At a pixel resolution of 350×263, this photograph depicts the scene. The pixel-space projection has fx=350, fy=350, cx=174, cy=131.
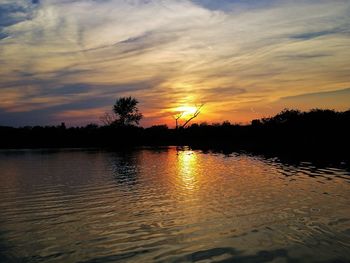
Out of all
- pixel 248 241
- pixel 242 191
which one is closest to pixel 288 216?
pixel 248 241

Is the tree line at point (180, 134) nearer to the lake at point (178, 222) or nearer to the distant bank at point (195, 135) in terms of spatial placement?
the distant bank at point (195, 135)

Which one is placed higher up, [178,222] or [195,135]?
[195,135]

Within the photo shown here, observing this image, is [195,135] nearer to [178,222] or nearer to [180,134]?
[180,134]

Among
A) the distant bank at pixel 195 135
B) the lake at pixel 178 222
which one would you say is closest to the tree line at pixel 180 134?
the distant bank at pixel 195 135

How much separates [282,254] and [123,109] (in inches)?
4278

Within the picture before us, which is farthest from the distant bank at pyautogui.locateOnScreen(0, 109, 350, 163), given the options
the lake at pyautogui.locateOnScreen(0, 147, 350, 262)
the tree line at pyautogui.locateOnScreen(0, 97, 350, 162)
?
the lake at pyautogui.locateOnScreen(0, 147, 350, 262)

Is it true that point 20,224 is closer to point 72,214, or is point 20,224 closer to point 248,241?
point 72,214

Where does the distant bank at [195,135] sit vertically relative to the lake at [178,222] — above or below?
above

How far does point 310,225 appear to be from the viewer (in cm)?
1197

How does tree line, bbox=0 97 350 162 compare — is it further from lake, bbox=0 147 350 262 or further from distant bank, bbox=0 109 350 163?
lake, bbox=0 147 350 262

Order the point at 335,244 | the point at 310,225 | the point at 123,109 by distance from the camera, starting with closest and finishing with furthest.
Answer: the point at 335,244, the point at 310,225, the point at 123,109

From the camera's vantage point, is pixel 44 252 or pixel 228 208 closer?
pixel 44 252

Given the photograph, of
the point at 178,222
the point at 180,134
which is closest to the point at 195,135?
the point at 180,134

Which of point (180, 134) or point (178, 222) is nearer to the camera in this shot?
point (178, 222)
